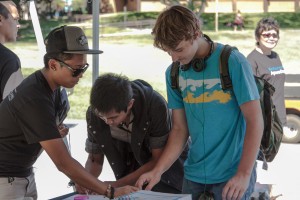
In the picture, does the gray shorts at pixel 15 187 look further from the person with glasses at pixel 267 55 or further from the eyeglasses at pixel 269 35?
the eyeglasses at pixel 269 35

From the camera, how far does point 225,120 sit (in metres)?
2.12

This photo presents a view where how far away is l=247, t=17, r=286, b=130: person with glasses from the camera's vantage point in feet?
17.0

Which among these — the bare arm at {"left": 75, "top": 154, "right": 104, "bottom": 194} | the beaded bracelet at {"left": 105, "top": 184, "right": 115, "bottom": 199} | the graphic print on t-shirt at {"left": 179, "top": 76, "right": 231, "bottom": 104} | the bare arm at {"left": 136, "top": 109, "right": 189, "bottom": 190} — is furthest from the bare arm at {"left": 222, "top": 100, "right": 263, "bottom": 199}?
the bare arm at {"left": 75, "top": 154, "right": 104, "bottom": 194}

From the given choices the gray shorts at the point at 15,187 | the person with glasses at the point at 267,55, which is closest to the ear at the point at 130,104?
the gray shorts at the point at 15,187

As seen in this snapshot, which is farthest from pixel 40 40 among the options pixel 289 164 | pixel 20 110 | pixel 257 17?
pixel 257 17

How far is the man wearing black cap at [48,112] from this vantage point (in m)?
2.17

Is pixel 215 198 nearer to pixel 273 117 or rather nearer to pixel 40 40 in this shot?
pixel 273 117

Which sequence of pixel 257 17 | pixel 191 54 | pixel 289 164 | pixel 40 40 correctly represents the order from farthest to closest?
1. pixel 257 17
2. pixel 289 164
3. pixel 40 40
4. pixel 191 54

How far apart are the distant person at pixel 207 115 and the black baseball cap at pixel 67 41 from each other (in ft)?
1.03

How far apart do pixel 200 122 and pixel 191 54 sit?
0.26m

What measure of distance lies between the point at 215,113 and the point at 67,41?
60 centimetres

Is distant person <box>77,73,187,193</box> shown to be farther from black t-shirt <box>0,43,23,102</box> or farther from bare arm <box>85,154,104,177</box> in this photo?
black t-shirt <box>0,43,23,102</box>

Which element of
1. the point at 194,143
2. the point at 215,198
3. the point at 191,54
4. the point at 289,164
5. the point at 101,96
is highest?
the point at 191,54

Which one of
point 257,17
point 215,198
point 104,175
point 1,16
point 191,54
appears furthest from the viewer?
point 257,17
